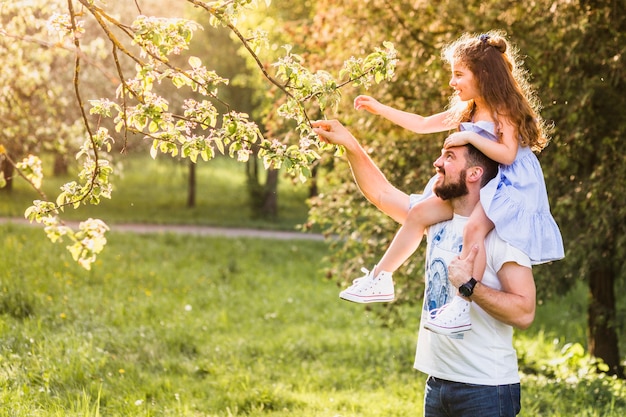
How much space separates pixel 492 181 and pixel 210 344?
674 cm

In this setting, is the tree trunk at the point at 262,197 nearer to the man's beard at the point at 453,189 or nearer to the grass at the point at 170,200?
the grass at the point at 170,200

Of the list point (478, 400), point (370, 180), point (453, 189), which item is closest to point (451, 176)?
point (453, 189)

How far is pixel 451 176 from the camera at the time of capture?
2834 millimetres

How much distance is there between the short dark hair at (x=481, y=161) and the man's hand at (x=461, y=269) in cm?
33

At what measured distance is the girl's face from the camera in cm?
304

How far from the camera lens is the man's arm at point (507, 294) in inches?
104

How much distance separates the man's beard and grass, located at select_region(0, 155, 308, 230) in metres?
13.4

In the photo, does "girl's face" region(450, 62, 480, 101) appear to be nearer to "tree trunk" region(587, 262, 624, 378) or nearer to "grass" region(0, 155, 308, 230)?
"tree trunk" region(587, 262, 624, 378)

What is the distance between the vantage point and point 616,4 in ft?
22.3

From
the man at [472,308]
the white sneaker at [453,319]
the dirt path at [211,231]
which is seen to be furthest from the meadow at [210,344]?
the white sneaker at [453,319]

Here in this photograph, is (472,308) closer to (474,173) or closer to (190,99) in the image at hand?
(474,173)

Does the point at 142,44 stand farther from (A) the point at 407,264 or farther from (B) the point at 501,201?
(A) the point at 407,264

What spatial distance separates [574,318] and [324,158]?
257 inches

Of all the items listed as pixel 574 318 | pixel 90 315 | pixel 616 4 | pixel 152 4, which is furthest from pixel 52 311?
pixel 152 4
